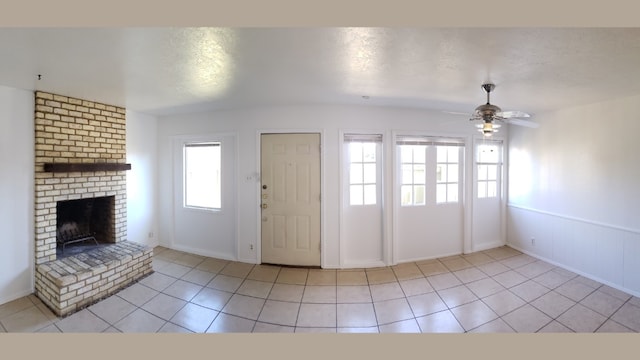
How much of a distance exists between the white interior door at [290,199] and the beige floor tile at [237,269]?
252mm

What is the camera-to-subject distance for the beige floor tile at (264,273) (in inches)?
111

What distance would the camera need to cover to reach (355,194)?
317cm

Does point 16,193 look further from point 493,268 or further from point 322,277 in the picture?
point 493,268

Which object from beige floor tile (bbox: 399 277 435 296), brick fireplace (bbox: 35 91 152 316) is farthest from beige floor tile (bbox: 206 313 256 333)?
beige floor tile (bbox: 399 277 435 296)

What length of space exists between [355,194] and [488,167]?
2285mm

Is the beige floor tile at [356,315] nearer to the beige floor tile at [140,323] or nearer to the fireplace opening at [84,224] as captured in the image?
the beige floor tile at [140,323]

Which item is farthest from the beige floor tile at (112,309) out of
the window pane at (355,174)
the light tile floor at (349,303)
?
the window pane at (355,174)

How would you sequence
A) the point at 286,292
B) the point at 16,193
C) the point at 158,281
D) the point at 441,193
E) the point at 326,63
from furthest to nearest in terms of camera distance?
1. the point at 441,193
2. the point at 158,281
3. the point at 286,292
4. the point at 16,193
5. the point at 326,63

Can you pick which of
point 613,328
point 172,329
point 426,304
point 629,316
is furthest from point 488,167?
point 172,329

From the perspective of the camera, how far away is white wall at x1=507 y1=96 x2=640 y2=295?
259cm

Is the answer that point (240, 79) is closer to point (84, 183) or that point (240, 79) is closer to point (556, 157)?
point (84, 183)

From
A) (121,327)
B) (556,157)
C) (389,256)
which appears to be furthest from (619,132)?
(121,327)

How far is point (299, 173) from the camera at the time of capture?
3.12m

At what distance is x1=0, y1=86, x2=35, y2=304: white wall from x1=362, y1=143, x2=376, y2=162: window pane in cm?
368
